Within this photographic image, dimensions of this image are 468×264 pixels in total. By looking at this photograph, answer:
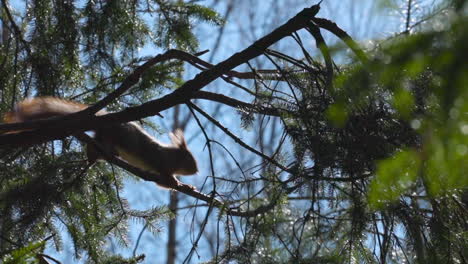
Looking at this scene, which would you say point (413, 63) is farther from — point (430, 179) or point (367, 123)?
point (367, 123)

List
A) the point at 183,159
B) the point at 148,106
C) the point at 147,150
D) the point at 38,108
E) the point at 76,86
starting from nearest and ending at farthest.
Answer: the point at 148,106, the point at 38,108, the point at 76,86, the point at 147,150, the point at 183,159

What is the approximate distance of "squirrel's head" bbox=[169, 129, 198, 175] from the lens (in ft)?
15.8

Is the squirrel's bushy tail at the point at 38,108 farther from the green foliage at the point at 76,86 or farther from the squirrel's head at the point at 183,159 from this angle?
the squirrel's head at the point at 183,159

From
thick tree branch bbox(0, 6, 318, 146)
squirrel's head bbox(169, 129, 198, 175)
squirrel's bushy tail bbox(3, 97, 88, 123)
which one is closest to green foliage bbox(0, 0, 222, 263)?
squirrel's bushy tail bbox(3, 97, 88, 123)

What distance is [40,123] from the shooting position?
2389 mm

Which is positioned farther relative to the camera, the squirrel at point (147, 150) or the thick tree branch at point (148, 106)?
the squirrel at point (147, 150)

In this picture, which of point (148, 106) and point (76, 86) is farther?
point (76, 86)

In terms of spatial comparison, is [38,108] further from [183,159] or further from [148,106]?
[183,159]

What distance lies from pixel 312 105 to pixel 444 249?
68 centimetres

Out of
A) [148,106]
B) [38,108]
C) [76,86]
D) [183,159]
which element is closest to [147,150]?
[183,159]

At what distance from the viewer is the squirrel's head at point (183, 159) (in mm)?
4801

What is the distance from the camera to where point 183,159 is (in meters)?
4.80

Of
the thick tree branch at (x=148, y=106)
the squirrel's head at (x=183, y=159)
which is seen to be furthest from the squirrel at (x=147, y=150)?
the thick tree branch at (x=148, y=106)

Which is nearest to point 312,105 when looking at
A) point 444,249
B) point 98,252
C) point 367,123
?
point 367,123
